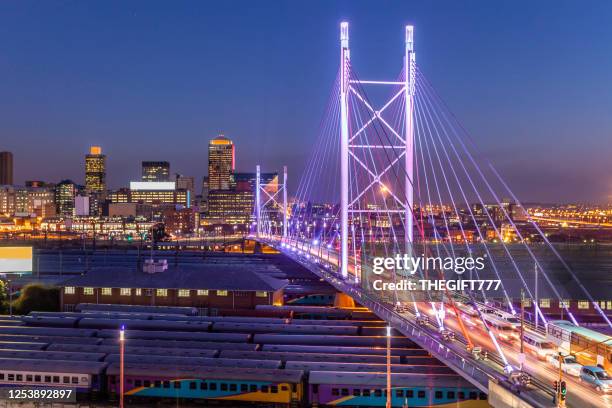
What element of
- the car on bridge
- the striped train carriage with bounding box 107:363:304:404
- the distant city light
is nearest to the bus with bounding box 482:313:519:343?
the car on bridge

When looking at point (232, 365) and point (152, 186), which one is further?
point (152, 186)

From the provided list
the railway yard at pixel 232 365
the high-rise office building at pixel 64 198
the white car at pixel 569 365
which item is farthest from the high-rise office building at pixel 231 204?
the white car at pixel 569 365

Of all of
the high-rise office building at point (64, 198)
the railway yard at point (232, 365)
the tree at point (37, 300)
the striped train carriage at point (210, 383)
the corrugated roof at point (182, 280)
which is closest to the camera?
the railway yard at point (232, 365)

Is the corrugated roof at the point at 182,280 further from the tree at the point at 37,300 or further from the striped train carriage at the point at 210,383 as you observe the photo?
the striped train carriage at the point at 210,383

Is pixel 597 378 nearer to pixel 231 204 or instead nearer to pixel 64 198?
pixel 231 204

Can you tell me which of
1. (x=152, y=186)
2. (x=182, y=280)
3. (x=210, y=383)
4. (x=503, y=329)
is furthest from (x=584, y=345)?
(x=152, y=186)

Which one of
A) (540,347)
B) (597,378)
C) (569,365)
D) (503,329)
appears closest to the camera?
(597,378)
